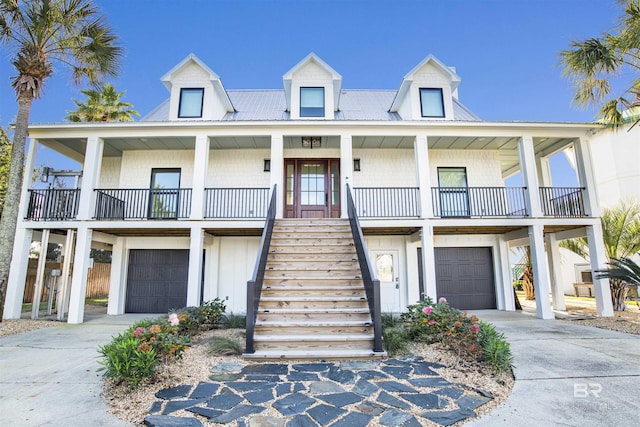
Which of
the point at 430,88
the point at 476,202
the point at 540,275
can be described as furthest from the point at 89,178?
the point at 540,275

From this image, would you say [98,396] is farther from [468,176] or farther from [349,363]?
[468,176]

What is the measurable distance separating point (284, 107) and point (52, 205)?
803cm

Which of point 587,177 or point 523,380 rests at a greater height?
point 587,177

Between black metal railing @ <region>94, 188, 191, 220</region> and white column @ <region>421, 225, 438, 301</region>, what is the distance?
7.01 meters

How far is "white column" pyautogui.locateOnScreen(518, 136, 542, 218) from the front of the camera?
30.1 feet

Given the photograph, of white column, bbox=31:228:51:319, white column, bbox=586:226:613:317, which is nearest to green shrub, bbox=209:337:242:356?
white column, bbox=31:228:51:319

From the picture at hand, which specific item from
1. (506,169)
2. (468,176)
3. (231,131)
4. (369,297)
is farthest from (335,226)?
(506,169)

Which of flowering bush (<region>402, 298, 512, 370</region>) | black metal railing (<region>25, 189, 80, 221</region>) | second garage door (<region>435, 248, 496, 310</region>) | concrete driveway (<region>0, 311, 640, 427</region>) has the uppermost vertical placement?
black metal railing (<region>25, 189, 80, 221</region>)

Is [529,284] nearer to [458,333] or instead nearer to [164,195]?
[458,333]

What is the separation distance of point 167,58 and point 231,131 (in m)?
45.3

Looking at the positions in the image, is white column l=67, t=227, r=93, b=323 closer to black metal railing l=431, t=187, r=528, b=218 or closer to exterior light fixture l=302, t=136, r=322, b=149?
exterior light fixture l=302, t=136, r=322, b=149

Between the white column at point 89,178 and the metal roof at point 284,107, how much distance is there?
2540 millimetres

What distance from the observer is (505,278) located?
1066 centimetres

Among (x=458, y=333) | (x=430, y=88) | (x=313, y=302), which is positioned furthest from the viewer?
(x=430, y=88)
